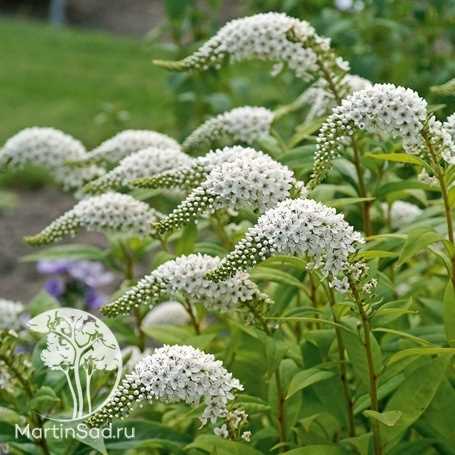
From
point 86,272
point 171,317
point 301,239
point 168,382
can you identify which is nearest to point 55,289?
point 86,272

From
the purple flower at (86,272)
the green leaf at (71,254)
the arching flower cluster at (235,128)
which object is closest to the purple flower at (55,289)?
the purple flower at (86,272)

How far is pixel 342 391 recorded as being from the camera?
2752mm

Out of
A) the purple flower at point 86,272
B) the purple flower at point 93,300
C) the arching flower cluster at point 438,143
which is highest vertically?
the arching flower cluster at point 438,143

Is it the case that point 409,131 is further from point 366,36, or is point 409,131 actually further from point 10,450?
point 366,36

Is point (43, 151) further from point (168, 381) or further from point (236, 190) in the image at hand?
point (168, 381)

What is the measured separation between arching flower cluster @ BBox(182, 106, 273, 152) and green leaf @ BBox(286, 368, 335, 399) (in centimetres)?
89

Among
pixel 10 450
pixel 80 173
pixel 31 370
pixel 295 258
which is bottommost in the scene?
pixel 10 450

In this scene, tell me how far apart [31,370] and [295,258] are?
31.8 inches

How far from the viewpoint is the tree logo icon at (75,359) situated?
2797mm

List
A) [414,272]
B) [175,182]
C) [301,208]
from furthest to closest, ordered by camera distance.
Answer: [414,272] < [175,182] < [301,208]

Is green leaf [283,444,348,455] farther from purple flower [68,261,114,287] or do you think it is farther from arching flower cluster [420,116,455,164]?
purple flower [68,261,114,287]

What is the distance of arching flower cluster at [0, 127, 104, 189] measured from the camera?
3.39 metres

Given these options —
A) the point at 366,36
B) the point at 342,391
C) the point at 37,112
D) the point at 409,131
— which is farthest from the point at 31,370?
the point at 37,112

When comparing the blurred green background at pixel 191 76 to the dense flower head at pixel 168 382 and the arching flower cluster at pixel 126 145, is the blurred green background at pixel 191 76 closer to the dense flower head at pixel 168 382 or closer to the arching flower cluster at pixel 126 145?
the arching flower cluster at pixel 126 145
